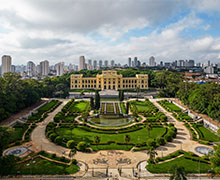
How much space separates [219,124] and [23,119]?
35411mm

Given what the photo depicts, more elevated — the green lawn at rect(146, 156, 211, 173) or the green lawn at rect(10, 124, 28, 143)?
the green lawn at rect(10, 124, 28, 143)

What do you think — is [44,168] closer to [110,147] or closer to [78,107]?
[110,147]

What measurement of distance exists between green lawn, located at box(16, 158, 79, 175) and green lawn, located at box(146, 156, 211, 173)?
7.87 meters

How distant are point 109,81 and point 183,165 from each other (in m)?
61.7

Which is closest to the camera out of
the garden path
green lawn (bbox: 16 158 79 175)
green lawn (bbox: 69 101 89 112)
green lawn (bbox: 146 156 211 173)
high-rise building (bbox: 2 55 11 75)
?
green lawn (bbox: 16 158 79 175)

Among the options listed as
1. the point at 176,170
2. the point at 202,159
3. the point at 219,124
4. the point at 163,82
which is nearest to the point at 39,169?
the point at 176,170

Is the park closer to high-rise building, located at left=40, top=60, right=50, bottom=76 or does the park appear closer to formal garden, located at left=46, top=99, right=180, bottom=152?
formal garden, located at left=46, top=99, right=180, bottom=152

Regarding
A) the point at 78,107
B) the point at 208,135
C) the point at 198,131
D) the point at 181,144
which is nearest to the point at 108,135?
the point at 181,144

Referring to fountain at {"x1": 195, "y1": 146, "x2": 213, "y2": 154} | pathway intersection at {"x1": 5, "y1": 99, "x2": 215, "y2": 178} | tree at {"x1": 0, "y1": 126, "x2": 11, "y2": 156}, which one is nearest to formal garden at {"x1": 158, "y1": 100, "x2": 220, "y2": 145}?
pathway intersection at {"x1": 5, "y1": 99, "x2": 215, "y2": 178}

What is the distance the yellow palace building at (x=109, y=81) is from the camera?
7838 centimetres

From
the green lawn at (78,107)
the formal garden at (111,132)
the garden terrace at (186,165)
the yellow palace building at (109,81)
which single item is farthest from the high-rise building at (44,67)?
the garden terrace at (186,165)

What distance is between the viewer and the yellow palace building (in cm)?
7838

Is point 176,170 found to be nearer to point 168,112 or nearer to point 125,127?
point 125,127

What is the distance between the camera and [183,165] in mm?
18625
